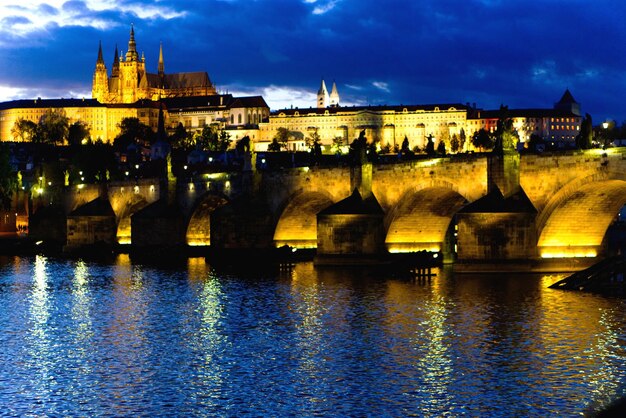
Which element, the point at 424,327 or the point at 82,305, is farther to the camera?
the point at 82,305

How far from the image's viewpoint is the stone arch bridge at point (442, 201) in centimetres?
4638

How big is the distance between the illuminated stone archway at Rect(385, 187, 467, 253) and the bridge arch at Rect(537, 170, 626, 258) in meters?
8.39

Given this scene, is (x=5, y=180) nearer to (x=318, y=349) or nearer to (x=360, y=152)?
(x=360, y=152)

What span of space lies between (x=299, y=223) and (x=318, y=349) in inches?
1498

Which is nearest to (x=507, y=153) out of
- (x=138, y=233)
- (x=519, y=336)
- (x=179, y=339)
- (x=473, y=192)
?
(x=473, y=192)

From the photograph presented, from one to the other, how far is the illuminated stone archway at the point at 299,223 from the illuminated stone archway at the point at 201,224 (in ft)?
39.8

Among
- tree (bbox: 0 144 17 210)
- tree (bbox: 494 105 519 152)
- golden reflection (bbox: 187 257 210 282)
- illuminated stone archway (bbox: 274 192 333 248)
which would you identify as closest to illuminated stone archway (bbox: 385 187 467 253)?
tree (bbox: 494 105 519 152)

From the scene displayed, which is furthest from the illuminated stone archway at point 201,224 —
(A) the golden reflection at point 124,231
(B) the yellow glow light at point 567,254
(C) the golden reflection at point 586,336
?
(C) the golden reflection at point 586,336

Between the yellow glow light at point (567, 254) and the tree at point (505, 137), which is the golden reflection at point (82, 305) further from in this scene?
the yellow glow light at point (567, 254)

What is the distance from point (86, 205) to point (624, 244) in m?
45.7

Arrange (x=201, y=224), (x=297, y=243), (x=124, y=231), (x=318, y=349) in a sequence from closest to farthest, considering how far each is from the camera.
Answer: (x=318, y=349) < (x=297, y=243) < (x=201, y=224) < (x=124, y=231)

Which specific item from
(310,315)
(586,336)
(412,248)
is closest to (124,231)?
(412,248)

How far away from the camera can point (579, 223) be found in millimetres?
47125

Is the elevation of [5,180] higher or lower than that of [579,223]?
higher
